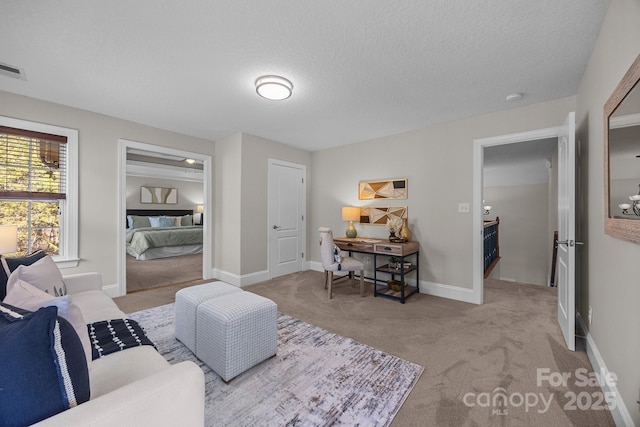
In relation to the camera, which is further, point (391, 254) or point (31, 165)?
point (391, 254)

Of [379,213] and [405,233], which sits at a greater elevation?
[379,213]

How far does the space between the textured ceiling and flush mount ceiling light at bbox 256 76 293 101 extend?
0.23ft

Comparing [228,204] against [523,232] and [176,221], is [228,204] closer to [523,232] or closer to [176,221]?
[176,221]

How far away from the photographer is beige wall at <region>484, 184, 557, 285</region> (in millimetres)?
6012

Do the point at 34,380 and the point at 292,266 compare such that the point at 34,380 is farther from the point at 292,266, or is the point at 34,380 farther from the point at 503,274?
the point at 503,274

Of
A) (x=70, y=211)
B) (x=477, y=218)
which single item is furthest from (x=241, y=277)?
(x=477, y=218)

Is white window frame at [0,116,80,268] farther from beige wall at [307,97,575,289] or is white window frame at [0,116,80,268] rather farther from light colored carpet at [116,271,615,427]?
beige wall at [307,97,575,289]

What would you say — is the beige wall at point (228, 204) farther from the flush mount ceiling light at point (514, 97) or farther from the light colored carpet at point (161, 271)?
the flush mount ceiling light at point (514, 97)

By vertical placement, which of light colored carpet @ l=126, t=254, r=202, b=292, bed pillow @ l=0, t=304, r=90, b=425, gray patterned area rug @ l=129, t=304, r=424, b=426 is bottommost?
gray patterned area rug @ l=129, t=304, r=424, b=426

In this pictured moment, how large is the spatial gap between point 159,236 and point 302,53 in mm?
5834

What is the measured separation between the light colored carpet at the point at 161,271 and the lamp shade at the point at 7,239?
1.73 meters

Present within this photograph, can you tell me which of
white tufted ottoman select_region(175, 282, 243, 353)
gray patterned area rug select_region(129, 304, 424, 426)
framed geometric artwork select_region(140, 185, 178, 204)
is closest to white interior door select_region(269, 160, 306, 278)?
white tufted ottoman select_region(175, 282, 243, 353)

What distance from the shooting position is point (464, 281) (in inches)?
134

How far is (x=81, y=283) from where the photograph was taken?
2322mm
